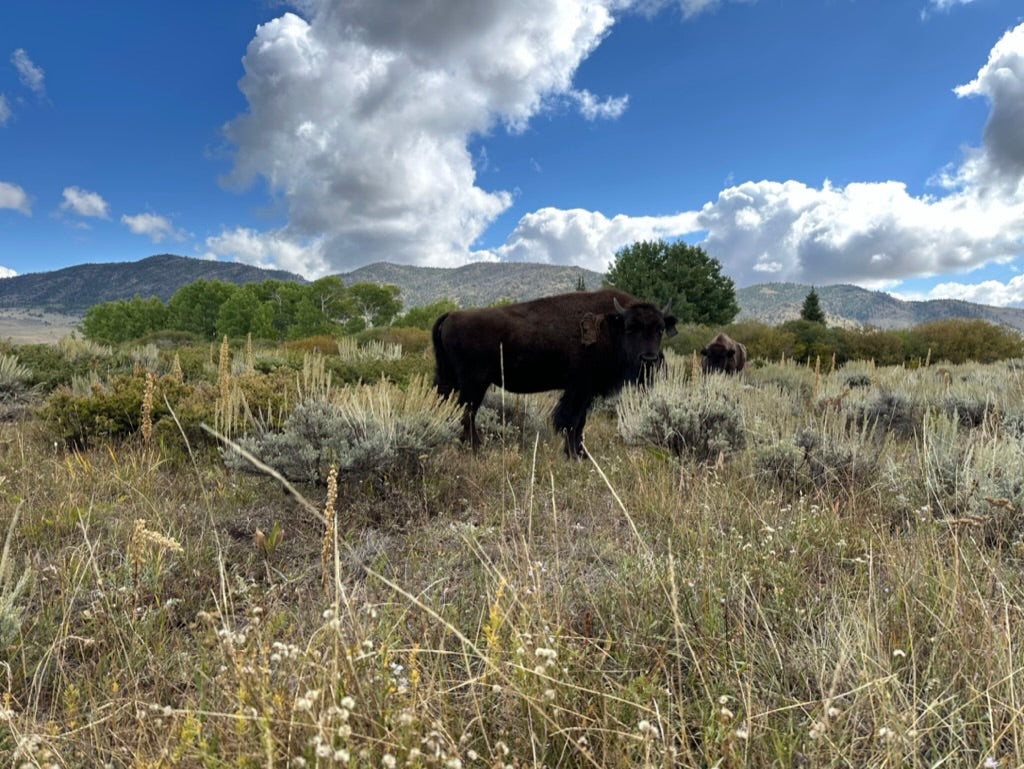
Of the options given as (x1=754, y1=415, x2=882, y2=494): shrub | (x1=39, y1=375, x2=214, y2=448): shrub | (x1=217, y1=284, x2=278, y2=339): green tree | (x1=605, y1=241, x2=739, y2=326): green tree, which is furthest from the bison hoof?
(x1=217, y1=284, x2=278, y2=339): green tree

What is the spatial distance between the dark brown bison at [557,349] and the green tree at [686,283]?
41.3 metres

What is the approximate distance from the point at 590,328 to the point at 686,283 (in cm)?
4466

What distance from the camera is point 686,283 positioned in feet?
156

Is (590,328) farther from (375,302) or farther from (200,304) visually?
(375,302)

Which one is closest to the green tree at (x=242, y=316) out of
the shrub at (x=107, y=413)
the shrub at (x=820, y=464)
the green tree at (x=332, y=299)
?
the green tree at (x=332, y=299)

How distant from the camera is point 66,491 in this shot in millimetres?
3814

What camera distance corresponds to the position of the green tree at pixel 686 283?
46.8m

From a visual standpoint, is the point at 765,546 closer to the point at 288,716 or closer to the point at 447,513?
the point at 447,513

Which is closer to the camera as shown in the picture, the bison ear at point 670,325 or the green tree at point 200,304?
the bison ear at point 670,325

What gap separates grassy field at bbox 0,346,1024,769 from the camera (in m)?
1.39

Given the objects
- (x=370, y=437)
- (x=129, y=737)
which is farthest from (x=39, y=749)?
(x=370, y=437)

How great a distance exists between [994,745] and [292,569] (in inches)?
114

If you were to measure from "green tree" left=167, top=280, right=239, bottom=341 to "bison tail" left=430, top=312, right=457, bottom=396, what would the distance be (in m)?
66.4

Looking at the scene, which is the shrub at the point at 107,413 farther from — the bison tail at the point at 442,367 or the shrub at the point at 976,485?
the shrub at the point at 976,485
